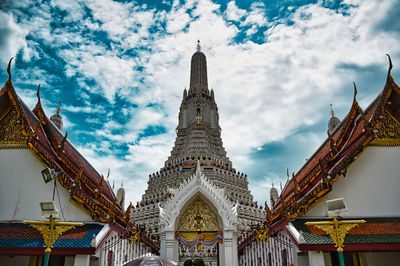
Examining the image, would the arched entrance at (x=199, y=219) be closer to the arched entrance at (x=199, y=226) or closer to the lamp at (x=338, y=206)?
the arched entrance at (x=199, y=226)

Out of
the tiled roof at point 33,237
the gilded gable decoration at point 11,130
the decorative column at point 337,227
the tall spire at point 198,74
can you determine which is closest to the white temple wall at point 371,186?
the decorative column at point 337,227

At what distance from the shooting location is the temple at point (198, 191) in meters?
12.4

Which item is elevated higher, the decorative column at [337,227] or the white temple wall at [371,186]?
the white temple wall at [371,186]

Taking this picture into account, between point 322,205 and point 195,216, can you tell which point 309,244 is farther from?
point 195,216

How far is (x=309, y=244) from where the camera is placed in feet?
28.7

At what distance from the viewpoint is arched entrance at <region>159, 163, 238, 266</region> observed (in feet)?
39.6

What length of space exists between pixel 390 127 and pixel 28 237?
12.1 metres

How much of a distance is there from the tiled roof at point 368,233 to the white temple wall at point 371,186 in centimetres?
40

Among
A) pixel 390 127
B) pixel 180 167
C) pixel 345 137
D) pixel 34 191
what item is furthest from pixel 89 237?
pixel 180 167

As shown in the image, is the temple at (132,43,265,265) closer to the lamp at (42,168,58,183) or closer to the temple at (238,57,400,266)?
the temple at (238,57,400,266)

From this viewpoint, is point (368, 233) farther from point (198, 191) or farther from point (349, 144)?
point (198, 191)

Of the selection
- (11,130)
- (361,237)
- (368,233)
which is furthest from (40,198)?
(368,233)

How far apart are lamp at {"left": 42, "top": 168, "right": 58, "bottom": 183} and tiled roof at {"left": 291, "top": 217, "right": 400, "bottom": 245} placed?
7633 mm

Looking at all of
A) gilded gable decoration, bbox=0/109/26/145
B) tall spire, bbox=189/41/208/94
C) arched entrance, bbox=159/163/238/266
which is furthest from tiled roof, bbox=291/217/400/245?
tall spire, bbox=189/41/208/94
